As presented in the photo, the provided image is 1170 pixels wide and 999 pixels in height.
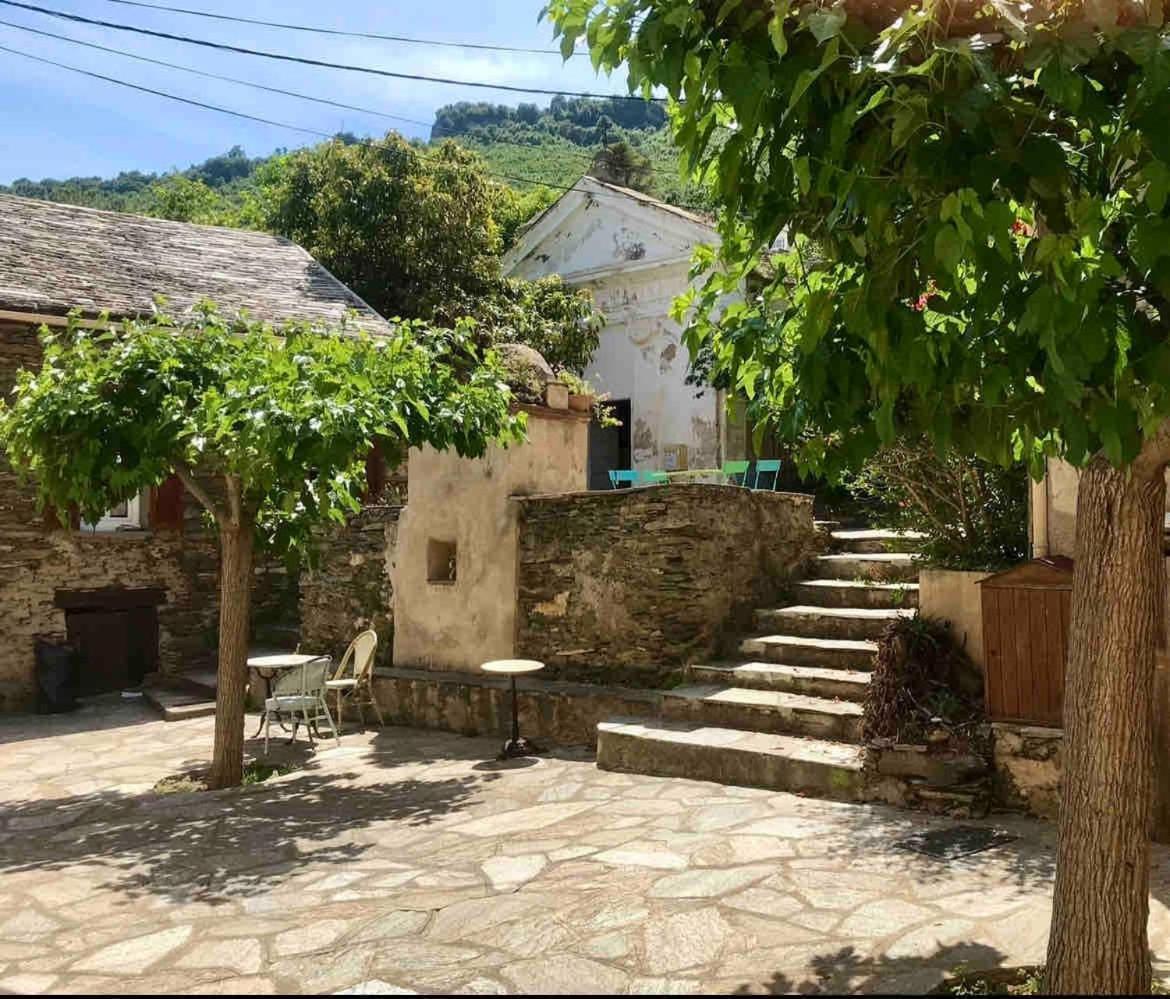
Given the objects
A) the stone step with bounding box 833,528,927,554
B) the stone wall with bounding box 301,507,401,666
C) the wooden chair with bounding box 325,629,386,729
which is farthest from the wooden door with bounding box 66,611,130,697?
the stone step with bounding box 833,528,927,554

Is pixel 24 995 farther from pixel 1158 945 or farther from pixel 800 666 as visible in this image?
pixel 800 666

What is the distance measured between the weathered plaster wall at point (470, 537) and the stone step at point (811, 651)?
2.32 meters

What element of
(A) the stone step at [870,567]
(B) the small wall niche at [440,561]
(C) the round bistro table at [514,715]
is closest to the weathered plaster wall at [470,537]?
(B) the small wall niche at [440,561]

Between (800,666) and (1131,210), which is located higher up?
(1131,210)

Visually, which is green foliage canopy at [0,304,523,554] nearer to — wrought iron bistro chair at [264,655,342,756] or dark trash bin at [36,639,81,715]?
wrought iron bistro chair at [264,655,342,756]

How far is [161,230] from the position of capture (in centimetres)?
1555

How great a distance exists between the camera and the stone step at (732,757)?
19.6ft

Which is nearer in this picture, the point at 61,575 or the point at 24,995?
the point at 24,995

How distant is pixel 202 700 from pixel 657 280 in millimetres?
8938

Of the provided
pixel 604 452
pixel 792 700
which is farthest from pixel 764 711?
pixel 604 452

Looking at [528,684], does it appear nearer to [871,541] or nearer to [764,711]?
[764,711]

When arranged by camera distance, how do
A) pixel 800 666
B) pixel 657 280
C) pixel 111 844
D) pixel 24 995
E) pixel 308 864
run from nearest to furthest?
pixel 24 995 < pixel 308 864 < pixel 111 844 < pixel 800 666 < pixel 657 280

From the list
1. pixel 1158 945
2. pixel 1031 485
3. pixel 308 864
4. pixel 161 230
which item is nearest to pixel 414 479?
pixel 308 864

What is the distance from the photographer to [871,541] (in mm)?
9211
